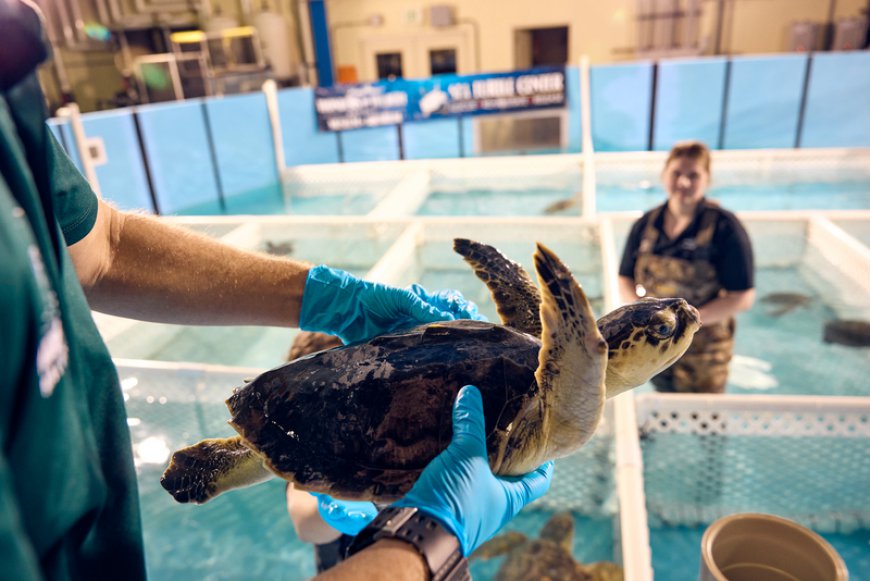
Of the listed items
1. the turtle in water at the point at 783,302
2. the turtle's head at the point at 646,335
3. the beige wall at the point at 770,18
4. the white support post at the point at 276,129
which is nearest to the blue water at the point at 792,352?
the turtle in water at the point at 783,302

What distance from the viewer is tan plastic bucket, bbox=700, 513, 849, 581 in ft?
3.71

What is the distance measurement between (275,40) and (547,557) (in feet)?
34.4

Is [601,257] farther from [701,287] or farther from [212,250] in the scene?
[212,250]

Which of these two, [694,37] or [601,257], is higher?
[694,37]

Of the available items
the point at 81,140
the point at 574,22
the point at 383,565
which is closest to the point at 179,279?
the point at 383,565

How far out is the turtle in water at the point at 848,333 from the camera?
10.6 ft

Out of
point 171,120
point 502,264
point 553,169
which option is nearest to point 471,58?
point 553,169

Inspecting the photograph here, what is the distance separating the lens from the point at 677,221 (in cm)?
224

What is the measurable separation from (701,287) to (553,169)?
4288 mm

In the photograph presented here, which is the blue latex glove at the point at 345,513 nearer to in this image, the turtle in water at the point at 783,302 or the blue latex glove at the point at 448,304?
the blue latex glove at the point at 448,304

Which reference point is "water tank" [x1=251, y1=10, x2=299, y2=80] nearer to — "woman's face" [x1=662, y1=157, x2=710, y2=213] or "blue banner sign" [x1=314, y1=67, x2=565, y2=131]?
"blue banner sign" [x1=314, y1=67, x2=565, y2=131]

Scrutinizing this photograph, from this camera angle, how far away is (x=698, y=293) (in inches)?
86.0

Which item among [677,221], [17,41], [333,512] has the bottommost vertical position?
[333,512]

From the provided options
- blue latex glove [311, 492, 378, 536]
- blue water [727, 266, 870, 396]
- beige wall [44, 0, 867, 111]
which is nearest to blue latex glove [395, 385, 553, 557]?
blue latex glove [311, 492, 378, 536]
